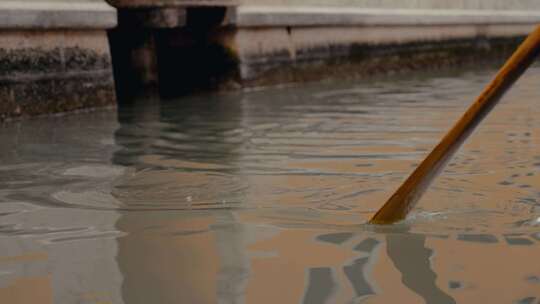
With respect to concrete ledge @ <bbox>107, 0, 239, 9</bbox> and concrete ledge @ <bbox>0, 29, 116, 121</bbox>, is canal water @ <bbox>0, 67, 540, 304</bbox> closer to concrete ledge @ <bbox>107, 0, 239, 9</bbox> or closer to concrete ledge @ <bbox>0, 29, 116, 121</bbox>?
concrete ledge @ <bbox>0, 29, 116, 121</bbox>

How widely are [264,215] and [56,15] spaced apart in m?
2.79

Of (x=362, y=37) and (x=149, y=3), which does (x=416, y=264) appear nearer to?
(x=149, y=3)

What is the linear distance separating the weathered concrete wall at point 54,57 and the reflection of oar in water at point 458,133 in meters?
2.83

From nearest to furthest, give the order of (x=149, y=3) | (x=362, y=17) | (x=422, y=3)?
(x=149, y=3) < (x=362, y=17) < (x=422, y=3)

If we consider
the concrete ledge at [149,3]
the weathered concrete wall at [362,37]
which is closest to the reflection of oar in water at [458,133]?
the concrete ledge at [149,3]

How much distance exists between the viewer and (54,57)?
4508 millimetres

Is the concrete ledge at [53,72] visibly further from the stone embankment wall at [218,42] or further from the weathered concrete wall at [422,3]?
the weathered concrete wall at [422,3]

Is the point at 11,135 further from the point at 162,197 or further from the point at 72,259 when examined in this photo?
the point at 72,259

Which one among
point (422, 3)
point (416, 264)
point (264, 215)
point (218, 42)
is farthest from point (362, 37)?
point (416, 264)

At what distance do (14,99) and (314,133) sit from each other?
157cm

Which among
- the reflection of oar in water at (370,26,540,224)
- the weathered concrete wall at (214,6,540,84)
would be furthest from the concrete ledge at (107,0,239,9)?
the reflection of oar in water at (370,26,540,224)

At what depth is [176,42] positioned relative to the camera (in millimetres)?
6297

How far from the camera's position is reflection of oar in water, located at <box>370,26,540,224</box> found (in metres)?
1.61

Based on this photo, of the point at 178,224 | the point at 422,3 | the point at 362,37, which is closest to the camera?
the point at 178,224
